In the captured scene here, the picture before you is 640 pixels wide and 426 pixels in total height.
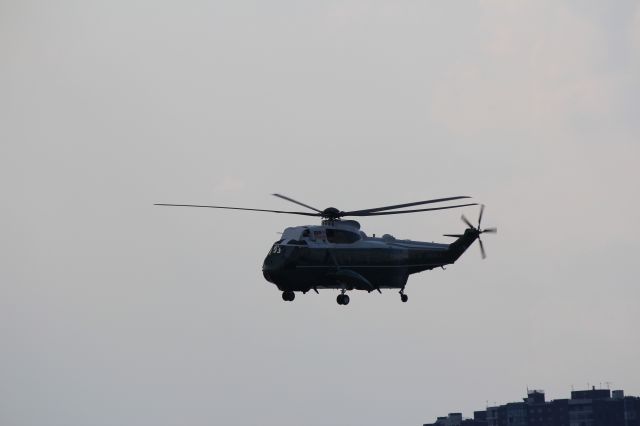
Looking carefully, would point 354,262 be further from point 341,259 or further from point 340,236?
point 340,236

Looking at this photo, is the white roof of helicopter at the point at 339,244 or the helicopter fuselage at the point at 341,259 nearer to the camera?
the helicopter fuselage at the point at 341,259

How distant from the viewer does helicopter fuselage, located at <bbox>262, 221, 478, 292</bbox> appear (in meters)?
97.6

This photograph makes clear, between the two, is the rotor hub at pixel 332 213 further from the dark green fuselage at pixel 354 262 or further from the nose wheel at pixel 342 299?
the nose wheel at pixel 342 299

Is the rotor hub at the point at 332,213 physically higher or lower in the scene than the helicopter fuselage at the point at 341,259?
higher

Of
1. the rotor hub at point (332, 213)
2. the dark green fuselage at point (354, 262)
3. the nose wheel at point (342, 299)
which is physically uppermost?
the rotor hub at point (332, 213)

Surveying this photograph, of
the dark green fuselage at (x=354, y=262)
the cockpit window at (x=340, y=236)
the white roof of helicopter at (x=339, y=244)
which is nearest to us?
the dark green fuselage at (x=354, y=262)

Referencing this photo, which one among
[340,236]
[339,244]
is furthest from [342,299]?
[340,236]

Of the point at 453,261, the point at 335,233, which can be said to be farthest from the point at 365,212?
the point at 453,261

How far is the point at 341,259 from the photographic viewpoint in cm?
9975

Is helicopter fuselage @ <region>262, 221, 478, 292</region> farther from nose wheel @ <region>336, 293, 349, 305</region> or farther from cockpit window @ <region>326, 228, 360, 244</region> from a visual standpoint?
nose wheel @ <region>336, 293, 349, 305</region>

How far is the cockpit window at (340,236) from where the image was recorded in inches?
3927

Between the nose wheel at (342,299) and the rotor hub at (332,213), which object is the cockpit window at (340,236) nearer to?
the rotor hub at (332,213)

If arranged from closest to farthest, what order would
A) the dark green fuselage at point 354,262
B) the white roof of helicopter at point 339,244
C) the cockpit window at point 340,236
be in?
1. the dark green fuselage at point 354,262
2. the white roof of helicopter at point 339,244
3. the cockpit window at point 340,236

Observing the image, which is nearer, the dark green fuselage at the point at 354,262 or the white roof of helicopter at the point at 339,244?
the dark green fuselage at the point at 354,262
